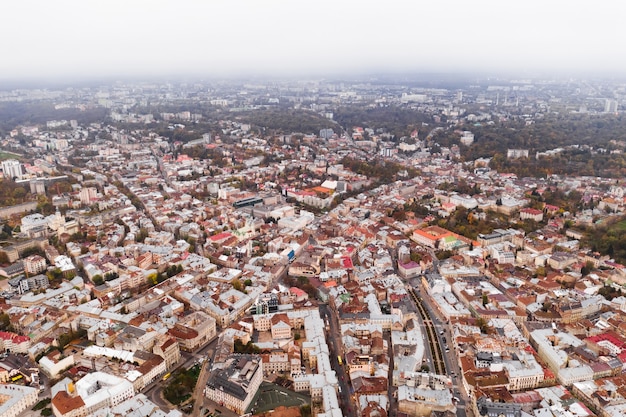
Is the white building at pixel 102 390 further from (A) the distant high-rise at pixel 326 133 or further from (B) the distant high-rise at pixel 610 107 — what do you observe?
(B) the distant high-rise at pixel 610 107

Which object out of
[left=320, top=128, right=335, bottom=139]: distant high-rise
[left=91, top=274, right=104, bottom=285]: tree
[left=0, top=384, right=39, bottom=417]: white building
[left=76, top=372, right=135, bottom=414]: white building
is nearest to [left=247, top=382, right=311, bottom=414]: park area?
[left=76, top=372, right=135, bottom=414]: white building

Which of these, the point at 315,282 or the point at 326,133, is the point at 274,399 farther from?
the point at 326,133

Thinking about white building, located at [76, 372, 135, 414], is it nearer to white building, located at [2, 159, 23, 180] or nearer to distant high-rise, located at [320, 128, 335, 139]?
white building, located at [2, 159, 23, 180]

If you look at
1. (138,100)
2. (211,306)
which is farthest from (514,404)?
(138,100)

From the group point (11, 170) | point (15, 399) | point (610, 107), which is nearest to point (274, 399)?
point (15, 399)

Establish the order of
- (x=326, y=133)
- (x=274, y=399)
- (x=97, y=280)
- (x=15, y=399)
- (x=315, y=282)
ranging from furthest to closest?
(x=326, y=133), (x=97, y=280), (x=315, y=282), (x=274, y=399), (x=15, y=399)

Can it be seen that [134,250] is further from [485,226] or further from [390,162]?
[390,162]
